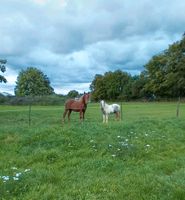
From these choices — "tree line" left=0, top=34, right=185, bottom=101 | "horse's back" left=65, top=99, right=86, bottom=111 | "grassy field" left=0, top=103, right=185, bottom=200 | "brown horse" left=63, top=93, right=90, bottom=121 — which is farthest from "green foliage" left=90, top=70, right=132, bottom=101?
"grassy field" left=0, top=103, right=185, bottom=200

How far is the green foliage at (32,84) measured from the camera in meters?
126

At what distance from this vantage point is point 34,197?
7.13m

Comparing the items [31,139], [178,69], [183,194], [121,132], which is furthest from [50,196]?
[178,69]

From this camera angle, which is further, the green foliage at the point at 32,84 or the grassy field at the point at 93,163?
the green foliage at the point at 32,84

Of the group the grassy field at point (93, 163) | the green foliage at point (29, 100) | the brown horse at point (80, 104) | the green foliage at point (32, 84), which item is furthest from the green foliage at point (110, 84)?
the grassy field at point (93, 163)

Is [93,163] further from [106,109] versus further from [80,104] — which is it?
[106,109]

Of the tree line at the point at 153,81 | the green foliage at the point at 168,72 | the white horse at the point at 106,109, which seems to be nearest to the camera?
the white horse at the point at 106,109

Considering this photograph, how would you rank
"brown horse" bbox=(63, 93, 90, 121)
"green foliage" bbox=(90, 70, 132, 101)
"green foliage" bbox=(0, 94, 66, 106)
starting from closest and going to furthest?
"brown horse" bbox=(63, 93, 90, 121), "green foliage" bbox=(0, 94, 66, 106), "green foliage" bbox=(90, 70, 132, 101)

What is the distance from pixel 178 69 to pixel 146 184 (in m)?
83.7

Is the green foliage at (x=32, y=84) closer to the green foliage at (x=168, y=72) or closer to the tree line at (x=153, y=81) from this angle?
the tree line at (x=153, y=81)

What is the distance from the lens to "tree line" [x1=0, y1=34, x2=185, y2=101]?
3570 inches

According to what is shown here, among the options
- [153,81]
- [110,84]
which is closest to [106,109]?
[153,81]

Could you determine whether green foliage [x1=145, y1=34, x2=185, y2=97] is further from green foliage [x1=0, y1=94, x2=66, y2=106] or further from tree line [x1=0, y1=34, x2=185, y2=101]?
green foliage [x1=0, y1=94, x2=66, y2=106]

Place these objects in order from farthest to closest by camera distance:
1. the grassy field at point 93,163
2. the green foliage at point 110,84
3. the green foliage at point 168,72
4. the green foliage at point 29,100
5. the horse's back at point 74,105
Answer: the green foliage at point 110,84 < the green foliage at point 168,72 < the green foliage at point 29,100 < the horse's back at point 74,105 < the grassy field at point 93,163
